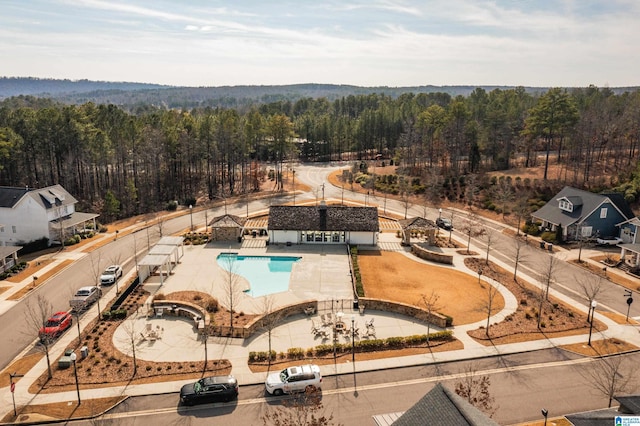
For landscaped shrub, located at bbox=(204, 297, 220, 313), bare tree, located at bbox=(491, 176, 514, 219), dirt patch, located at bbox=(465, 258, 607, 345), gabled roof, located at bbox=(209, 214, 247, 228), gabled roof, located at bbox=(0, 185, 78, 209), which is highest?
gabled roof, located at bbox=(0, 185, 78, 209)

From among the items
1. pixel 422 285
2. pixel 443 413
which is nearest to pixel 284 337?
pixel 422 285

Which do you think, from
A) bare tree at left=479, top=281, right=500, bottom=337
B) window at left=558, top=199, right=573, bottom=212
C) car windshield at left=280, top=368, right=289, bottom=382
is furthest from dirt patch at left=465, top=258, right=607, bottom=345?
window at left=558, top=199, right=573, bottom=212

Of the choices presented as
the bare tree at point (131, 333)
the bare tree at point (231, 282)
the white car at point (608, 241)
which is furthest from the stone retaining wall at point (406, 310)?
the white car at point (608, 241)

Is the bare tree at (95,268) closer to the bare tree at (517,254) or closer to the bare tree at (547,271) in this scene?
the bare tree at (517,254)

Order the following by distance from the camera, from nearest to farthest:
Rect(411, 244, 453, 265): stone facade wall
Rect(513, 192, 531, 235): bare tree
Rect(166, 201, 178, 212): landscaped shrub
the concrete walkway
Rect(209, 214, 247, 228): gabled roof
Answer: the concrete walkway → Rect(411, 244, 453, 265): stone facade wall → Rect(209, 214, 247, 228): gabled roof → Rect(513, 192, 531, 235): bare tree → Rect(166, 201, 178, 212): landscaped shrub

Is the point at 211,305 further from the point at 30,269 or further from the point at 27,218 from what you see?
the point at 27,218

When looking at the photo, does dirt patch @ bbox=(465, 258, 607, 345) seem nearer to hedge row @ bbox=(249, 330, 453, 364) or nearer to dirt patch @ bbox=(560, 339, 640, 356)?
dirt patch @ bbox=(560, 339, 640, 356)

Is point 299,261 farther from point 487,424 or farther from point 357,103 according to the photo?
point 357,103

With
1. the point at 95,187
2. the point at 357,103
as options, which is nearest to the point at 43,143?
the point at 95,187
